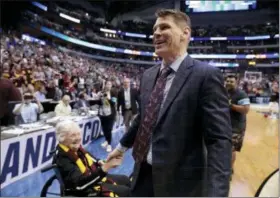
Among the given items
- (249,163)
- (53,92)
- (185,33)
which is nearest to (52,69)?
(53,92)

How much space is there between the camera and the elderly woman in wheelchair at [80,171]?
5.68 feet

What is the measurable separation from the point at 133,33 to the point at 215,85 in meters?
1.34

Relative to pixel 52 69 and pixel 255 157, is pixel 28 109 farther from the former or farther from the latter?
pixel 255 157

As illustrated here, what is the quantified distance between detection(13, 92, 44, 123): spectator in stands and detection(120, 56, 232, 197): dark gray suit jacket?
1.47 meters

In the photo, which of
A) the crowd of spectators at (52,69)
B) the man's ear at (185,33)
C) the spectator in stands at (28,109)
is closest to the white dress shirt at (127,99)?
the crowd of spectators at (52,69)

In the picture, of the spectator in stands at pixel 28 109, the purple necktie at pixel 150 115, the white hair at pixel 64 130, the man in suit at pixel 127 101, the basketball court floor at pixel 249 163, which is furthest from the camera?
the spectator in stands at pixel 28 109

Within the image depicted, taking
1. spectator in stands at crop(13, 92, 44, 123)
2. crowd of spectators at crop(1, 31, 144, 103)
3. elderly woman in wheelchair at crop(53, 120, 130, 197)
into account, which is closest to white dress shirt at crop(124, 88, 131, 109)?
crowd of spectators at crop(1, 31, 144, 103)

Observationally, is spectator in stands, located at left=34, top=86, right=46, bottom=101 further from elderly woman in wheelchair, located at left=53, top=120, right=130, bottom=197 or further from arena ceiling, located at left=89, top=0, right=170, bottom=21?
arena ceiling, located at left=89, top=0, right=170, bottom=21

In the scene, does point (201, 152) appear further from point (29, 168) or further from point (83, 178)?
point (29, 168)

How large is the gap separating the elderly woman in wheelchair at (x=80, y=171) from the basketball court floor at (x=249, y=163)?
114mm

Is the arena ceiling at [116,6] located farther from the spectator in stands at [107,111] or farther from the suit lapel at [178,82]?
the suit lapel at [178,82]

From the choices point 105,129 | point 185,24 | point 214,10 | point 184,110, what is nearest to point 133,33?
point 214,10

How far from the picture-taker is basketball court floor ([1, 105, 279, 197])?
2264 millimetres

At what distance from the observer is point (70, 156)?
69.7 inches
